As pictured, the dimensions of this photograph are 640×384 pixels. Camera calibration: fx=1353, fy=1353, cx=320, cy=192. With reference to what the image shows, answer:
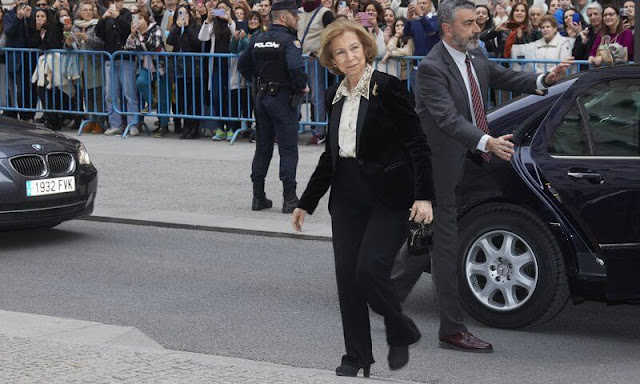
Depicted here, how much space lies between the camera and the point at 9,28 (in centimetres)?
1992

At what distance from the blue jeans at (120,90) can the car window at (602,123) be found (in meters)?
11.7

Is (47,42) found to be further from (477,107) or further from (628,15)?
(477,107)

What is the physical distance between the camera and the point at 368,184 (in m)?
6.18

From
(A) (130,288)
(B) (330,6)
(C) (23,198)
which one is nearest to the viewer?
(A) (130,288)

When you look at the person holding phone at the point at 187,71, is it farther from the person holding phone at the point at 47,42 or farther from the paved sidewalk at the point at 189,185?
the person holding phone at the point at 47,42

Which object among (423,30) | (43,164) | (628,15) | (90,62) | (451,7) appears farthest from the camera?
(90,62)

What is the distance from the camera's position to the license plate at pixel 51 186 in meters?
10.5

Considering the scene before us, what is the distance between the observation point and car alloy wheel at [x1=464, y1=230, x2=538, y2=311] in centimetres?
746

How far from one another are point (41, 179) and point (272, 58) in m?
2.54

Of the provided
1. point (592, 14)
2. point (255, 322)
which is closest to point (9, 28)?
point (592, 14)

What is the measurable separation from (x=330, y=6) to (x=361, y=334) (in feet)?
38.3

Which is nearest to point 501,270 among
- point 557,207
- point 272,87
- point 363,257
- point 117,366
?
point 557,207

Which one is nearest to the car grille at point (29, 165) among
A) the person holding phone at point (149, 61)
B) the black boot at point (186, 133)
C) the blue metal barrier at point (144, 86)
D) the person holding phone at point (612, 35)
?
the person holding phone at point (612, 35)

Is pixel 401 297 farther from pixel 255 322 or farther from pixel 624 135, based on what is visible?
pixel 624 135
